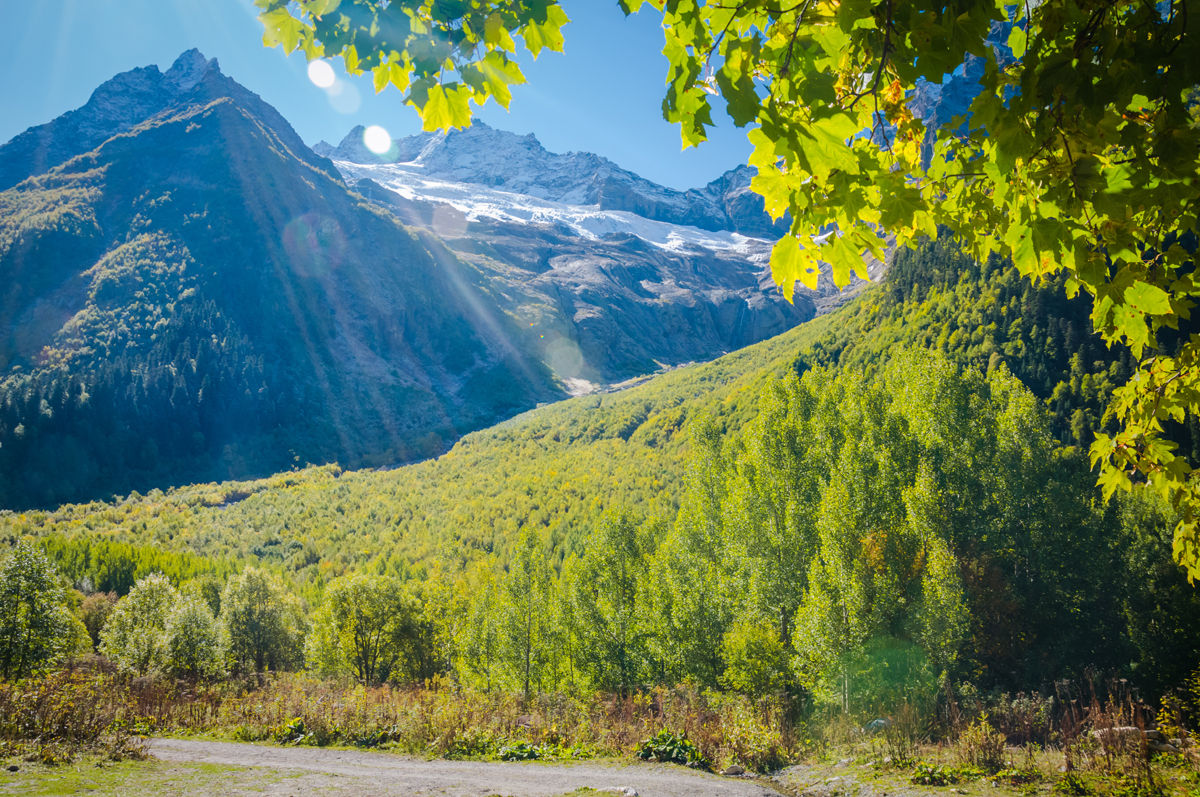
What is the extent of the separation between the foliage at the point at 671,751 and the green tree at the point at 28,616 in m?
21.1

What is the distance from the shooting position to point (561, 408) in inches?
5246

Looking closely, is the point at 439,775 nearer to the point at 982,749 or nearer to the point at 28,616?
the point at 982,749

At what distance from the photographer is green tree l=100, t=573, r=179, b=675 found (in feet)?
83.5

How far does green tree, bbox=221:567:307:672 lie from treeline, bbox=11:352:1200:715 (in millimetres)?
6469

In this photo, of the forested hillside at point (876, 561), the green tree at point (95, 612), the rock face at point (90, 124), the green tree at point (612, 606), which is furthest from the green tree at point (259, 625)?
the rock face at point (90, 124)

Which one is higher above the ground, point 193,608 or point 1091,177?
point 1091,177

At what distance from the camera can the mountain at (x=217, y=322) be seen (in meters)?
93.7

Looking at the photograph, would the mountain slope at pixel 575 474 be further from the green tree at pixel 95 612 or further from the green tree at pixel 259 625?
the green tree at pixel 95 612

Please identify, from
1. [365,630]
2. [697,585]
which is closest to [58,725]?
[697,585]

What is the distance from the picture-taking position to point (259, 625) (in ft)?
115

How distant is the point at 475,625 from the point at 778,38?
29941 mm

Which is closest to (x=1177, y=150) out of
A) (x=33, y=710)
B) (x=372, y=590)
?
(x=33, y=710)

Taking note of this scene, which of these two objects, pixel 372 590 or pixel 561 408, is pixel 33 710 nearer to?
pixel 372 590

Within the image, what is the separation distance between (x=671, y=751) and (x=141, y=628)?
31140mm
